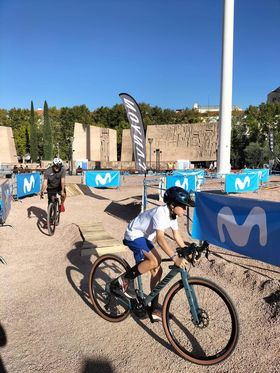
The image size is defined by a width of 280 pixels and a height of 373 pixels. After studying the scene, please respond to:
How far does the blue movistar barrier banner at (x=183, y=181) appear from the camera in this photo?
14836 mm

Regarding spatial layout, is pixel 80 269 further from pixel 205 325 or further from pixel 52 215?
pixel 205 325

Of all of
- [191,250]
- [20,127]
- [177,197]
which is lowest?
[191,250]

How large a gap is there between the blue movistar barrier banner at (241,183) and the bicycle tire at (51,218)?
36.5 ft

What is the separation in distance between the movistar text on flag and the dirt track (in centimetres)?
549

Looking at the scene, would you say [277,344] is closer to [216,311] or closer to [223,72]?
[216,311]

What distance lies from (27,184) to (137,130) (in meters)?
6.52

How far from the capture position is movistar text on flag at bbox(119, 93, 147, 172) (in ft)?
39.7

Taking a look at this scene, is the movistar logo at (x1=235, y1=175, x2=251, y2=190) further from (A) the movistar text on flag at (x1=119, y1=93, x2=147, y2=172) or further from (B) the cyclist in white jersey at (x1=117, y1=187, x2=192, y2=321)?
(B) the cyclist in white jersey at (x1=117, y1=187, x2=192, y2=321)

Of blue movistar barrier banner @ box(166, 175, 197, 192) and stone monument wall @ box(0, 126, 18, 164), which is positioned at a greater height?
stone monument wall @ box(0, 126, 18, 164)

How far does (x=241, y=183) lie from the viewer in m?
18.6

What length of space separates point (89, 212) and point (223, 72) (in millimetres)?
27896

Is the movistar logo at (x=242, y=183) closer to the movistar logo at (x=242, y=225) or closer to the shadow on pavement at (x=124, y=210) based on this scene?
the shadow on pavement at (x=124, y=210)

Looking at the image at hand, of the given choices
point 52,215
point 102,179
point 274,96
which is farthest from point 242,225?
point 274,96

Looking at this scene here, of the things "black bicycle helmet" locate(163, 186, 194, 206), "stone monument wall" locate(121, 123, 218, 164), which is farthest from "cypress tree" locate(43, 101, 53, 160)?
"black bicycle helmet" locate(163, 186, 194, 206)
